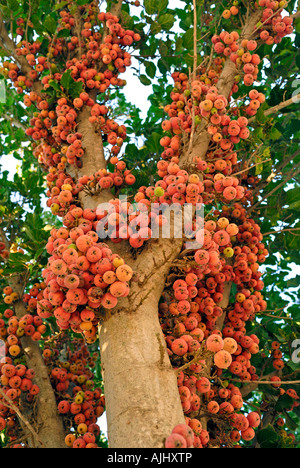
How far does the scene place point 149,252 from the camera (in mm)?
2695

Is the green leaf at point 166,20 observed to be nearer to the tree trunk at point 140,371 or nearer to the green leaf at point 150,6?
the green leaf at point 150,6

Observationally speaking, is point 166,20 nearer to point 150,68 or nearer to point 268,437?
point 150,68

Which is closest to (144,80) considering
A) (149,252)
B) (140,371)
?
(149,252)

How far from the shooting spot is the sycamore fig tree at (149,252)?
2250mm

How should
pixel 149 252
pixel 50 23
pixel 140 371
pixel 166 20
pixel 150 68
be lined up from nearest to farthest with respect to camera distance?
pixel 140 371, pixel 149 252, pixel 50 23, pixel 166 20, pixel 150 68

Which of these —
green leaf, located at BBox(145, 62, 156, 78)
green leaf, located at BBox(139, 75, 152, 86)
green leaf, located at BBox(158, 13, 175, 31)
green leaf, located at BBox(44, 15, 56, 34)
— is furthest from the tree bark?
green leaf, located at BBox(158, 13, 175, 31)

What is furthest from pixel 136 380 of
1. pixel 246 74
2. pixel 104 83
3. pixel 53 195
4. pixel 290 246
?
pixel 104 83

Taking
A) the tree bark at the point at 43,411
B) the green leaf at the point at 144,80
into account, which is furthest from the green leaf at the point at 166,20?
the tree bark at the point at 43,411

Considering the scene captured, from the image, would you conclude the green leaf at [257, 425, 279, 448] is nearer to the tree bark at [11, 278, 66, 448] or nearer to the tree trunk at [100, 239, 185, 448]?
the tree trunk at [100, 239, 185, 448]

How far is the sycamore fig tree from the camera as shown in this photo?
2250 mm

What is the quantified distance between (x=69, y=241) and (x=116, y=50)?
9.51 feet

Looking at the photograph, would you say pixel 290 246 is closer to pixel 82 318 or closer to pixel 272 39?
pixel 272 39

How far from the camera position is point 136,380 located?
6.59ft

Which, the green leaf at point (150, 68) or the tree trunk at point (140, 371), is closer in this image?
the tree trunk at point (140, 371)
